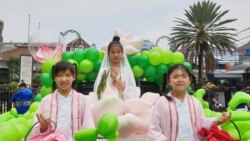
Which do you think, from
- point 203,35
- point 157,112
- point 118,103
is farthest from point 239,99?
point 203,35

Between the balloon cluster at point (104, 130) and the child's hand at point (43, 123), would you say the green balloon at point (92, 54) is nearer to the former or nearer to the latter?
the child's hand at point (43, 123)

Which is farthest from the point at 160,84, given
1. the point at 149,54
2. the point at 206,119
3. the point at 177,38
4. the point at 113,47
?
the point at 177,38

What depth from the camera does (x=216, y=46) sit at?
2827 cm

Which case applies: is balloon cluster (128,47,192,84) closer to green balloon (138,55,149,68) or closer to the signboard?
green balloon (138,55,149,68)

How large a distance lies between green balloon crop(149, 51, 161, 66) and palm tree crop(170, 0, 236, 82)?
68.6ft

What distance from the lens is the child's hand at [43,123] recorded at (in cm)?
326

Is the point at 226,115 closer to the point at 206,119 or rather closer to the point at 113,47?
the point at 206,119

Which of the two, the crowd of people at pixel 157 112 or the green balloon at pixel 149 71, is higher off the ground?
the green balloon at pixel 149 71

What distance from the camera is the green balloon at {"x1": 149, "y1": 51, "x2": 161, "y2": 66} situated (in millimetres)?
6708

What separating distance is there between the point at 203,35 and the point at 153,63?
21.7 m

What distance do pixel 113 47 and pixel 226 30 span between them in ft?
79.3

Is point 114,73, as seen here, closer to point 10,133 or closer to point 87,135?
point 10,133

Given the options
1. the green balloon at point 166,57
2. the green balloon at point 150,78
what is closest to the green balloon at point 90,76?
the green balloon at point 150,78

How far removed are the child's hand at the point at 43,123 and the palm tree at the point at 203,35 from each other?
80.4 ft
